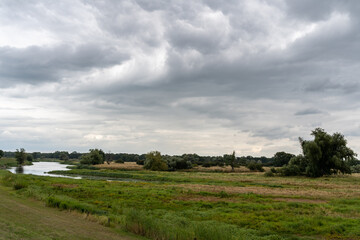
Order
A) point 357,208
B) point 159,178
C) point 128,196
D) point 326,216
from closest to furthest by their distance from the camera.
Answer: point 326,216 → point 357,208 → point 128,196 → point 159,178

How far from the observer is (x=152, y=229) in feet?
52.7

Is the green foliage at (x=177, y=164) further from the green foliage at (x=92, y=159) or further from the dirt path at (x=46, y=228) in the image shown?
the dirt path at (x=46, y=228)

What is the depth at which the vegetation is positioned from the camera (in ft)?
240

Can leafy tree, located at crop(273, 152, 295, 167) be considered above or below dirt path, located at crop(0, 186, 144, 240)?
above

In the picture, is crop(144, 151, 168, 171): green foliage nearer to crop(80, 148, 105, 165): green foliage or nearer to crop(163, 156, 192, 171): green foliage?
crop(163, 156, 192, 171): green foliage

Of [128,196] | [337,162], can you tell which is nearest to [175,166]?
[337,162]

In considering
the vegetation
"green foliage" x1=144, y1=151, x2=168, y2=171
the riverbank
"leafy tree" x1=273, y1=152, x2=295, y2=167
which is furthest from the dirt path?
"leafy tree" x1=273, y1=152, x2=295, y2=167

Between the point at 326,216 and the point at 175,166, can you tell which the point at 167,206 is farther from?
the point at 175,166

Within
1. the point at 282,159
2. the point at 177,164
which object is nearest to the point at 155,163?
the point at 177,164

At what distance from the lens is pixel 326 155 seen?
75125mm

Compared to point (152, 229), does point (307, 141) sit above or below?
above

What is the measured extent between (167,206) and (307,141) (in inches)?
2504

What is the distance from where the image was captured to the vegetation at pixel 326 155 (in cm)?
7325

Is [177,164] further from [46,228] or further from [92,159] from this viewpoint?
[46,228]
